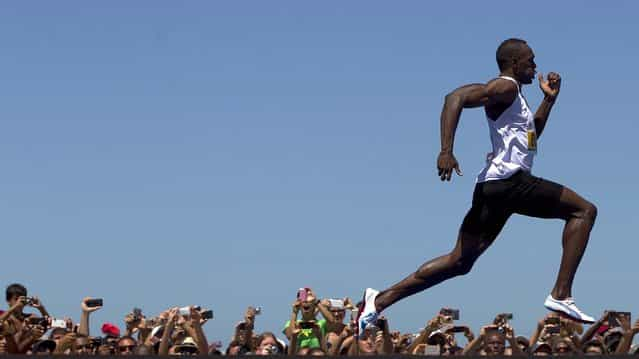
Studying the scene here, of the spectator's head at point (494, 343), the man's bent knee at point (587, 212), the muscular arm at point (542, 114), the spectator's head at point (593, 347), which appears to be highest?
the muscular arm at point (542, 114)

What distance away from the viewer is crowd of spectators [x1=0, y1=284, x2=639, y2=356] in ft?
33.7

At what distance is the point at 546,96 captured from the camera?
8.73 metres

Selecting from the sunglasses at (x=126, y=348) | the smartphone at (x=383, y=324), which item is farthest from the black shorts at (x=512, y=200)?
the sunglasses at (x=126, y=348)

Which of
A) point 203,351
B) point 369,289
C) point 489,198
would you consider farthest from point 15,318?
point 489,198

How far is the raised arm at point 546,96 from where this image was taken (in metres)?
8.63

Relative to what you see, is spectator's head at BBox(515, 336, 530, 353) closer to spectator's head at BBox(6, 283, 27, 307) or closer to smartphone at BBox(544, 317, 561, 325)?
smartphone at BBox(544, 317, 561, 325)

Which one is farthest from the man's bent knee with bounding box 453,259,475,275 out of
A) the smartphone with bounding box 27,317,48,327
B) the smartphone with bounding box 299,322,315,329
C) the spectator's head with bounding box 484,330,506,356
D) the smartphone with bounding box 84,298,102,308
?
the smartphone with bounding box 84,298,102,308

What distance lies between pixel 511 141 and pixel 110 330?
6035 mm

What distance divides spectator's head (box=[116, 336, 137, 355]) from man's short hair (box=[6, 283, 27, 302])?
117 cm

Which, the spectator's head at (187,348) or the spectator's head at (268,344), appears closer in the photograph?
the spectator's head at (187,348)

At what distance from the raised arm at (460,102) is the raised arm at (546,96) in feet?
2.20

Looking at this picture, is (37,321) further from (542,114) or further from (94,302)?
(542,114)

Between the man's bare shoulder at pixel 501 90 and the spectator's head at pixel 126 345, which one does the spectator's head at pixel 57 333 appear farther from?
the man's bare shoulder at pixel 501 90

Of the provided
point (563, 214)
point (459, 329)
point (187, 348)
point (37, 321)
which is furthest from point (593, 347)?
point (37, 321)
